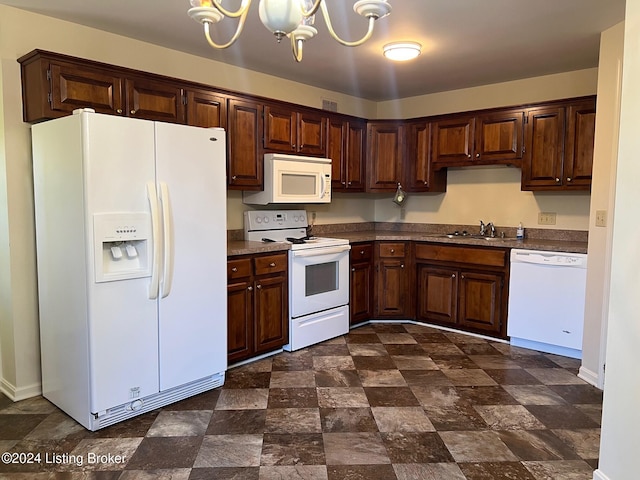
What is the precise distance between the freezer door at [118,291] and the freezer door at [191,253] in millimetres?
89

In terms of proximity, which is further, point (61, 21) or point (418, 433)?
point (61, 21)

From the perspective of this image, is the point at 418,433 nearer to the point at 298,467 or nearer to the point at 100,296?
the point at 298,467

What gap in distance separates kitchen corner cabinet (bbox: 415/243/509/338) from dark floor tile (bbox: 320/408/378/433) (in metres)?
1.86

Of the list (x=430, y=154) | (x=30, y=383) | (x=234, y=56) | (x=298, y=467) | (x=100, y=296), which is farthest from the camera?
(x=430, y=154)

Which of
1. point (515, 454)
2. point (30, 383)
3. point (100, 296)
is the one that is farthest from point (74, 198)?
point (515, 454)

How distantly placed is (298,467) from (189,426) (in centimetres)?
75

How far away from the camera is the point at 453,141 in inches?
177

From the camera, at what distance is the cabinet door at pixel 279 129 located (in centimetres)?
383

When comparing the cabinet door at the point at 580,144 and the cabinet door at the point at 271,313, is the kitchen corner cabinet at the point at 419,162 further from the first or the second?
the cabinet door at the point at 271,313

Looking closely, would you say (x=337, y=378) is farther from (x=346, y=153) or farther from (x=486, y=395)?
(x=346, y=153)

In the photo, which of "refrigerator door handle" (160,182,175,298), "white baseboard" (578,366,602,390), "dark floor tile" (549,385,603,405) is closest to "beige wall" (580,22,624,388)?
"white baseboard" (578,366,602,390)

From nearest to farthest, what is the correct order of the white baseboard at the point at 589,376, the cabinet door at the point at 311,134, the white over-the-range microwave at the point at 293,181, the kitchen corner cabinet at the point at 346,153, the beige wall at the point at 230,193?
the beige wall at the point at 230,193
the white baseboard at the point at 589,376
the white over-the-range microwave at the point at 293,181
the cabinet door at the point at 311,134
the kitchen corner cabinet at the point at 346,153

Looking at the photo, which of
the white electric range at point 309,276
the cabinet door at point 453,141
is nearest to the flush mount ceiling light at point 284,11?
the white electric range at point 309,276

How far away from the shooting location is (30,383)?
9.62 feet
